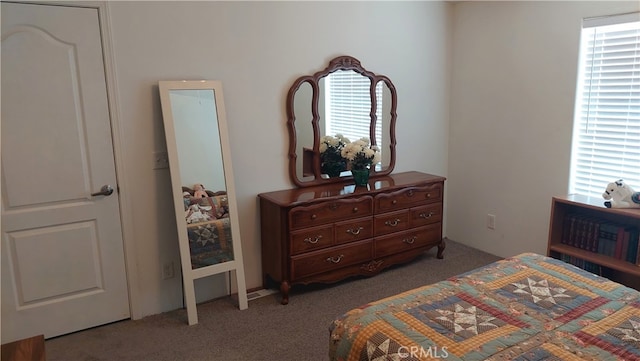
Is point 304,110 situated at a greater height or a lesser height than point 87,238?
greater

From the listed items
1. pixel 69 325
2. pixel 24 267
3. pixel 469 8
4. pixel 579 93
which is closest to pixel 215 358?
pixel 69 325

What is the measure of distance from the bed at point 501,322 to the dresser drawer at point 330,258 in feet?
4.16

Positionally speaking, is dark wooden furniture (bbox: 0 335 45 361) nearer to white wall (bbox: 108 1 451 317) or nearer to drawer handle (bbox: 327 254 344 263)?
white wall (bbox: 108 1 451 317)

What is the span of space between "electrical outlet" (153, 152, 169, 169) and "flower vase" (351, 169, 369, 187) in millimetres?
1459

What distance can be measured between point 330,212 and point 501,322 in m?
1.67

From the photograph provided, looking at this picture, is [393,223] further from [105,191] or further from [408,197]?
[105,191]

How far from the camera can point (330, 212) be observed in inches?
131

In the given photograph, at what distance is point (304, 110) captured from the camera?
3.57 m

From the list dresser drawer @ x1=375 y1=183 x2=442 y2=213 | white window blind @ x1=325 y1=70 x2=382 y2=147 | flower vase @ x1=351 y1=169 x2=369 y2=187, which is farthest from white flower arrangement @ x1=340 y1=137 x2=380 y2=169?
dresser drawer @ x1=375 y1=183 x2=442 y2=213

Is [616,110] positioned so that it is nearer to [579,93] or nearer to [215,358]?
[579,93]

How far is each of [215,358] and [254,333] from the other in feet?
1.08

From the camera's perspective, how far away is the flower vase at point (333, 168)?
3.73m

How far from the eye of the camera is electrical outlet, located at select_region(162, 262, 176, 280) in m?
3.16

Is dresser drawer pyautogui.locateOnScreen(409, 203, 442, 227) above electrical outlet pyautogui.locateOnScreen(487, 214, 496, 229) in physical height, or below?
above
